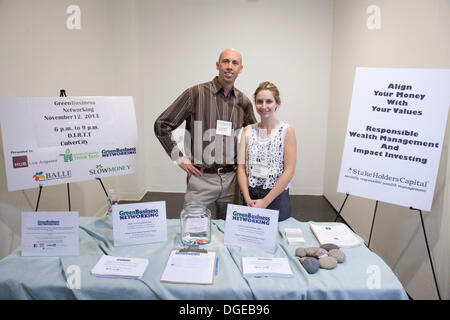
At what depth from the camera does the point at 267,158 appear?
1.74 metres

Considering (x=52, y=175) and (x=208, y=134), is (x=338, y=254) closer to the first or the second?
(x=208, y=134)

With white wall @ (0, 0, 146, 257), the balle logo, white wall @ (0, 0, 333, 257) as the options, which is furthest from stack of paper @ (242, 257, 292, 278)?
white wall @ (0, 0, 333, 257)

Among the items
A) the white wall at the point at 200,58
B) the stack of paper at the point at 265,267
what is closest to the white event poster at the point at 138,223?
the stack of paper at the point at 265,267

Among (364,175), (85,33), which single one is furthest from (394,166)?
(85,33)

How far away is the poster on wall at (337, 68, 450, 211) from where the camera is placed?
1512 mm

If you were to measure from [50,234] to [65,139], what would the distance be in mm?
646

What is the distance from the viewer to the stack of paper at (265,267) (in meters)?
1.14

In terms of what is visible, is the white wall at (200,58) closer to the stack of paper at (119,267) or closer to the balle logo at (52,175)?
the balle logo at (52,175)

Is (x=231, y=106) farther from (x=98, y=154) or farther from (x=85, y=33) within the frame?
(x=85, y=33)

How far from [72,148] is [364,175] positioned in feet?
5.68

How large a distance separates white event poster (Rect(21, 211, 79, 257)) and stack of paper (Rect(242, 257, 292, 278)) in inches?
29.4

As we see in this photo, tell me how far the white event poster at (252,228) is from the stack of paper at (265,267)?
0.08m

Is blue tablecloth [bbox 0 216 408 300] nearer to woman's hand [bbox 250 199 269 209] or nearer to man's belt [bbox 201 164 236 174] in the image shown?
woman's hand [bbox 250 199 269 209]

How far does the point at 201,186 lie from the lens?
213 cm
